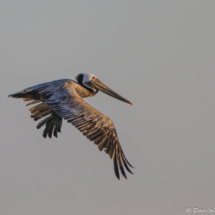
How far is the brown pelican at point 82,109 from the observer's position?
58.6 ft

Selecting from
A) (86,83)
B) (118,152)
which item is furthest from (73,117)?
(86,83)

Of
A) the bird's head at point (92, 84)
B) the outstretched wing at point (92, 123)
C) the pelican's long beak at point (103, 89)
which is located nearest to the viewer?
the outstretched wing at point (92, 123)

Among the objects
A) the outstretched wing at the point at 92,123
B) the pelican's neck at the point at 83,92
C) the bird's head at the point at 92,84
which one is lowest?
the outstretched wing at the point at 92,123

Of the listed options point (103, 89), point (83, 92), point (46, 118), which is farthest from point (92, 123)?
point (46, 118)

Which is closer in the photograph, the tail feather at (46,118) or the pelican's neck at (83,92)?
the pelican's neck at (83,92)

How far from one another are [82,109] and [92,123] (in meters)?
0.72

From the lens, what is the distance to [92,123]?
18.1 meters

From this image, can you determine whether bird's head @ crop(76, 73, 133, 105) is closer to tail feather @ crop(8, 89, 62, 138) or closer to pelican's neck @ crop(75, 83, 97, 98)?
pelican's neck @ crop(75, 83, 97, 98)

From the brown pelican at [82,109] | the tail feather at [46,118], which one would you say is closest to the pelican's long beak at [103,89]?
the brown pelican at [82,109]

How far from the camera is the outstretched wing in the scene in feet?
58.4

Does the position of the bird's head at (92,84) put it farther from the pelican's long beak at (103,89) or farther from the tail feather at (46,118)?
the tail feather at (46,118)

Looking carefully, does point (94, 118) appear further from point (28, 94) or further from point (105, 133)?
point (28, 94)

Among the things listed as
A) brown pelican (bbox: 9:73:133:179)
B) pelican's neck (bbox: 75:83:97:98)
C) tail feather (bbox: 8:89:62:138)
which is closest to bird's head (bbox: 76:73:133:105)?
brown pelican (bbox: 9:73:133:179)

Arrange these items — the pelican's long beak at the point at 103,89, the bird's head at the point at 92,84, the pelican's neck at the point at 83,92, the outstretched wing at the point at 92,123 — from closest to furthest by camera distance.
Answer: the outstretched wing at the point at 92,123, the pelican's neck at the point at 83,92, the bird's head at the point at 92,84, the pelican's long beak at the point at 103,89
